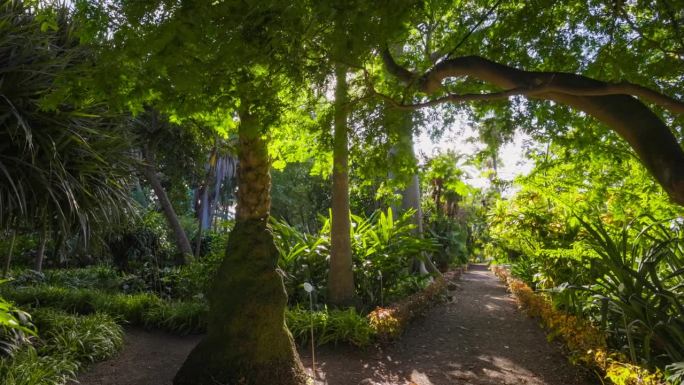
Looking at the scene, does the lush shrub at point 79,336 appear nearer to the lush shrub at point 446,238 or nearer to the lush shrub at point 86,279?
the lush shrub at point 86,279

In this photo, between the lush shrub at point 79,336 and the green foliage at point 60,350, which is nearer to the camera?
the green foliage at point 60,350

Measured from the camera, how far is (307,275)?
24.5ft

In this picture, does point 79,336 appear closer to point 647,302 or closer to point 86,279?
point 86,279

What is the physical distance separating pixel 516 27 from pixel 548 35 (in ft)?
1.29

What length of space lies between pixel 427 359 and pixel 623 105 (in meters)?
3.74

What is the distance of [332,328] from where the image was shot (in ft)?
18.6

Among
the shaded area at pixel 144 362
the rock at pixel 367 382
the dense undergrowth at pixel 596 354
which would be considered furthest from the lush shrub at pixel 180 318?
the dense undergrowth at pixel 596 354

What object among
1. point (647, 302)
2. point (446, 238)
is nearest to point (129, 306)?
point (647, 302)

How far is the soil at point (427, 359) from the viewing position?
4578 mm

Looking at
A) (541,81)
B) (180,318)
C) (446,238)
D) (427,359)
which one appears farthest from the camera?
(446,238)

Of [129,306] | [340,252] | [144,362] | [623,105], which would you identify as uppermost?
[623,105]

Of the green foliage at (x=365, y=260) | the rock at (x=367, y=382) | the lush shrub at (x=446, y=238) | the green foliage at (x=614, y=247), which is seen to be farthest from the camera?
the lush shrub at (x=446, y=238)

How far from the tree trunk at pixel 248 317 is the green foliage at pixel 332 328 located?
4.56ft

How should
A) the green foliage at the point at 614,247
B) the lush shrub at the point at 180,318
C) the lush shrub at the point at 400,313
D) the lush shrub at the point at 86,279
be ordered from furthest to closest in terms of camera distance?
the lush shrub at the point at 86,279 < the lush shrub at the point at 180,318 < the lush shrub at the point at 400,313 < the green foliage at the point at 614,247
